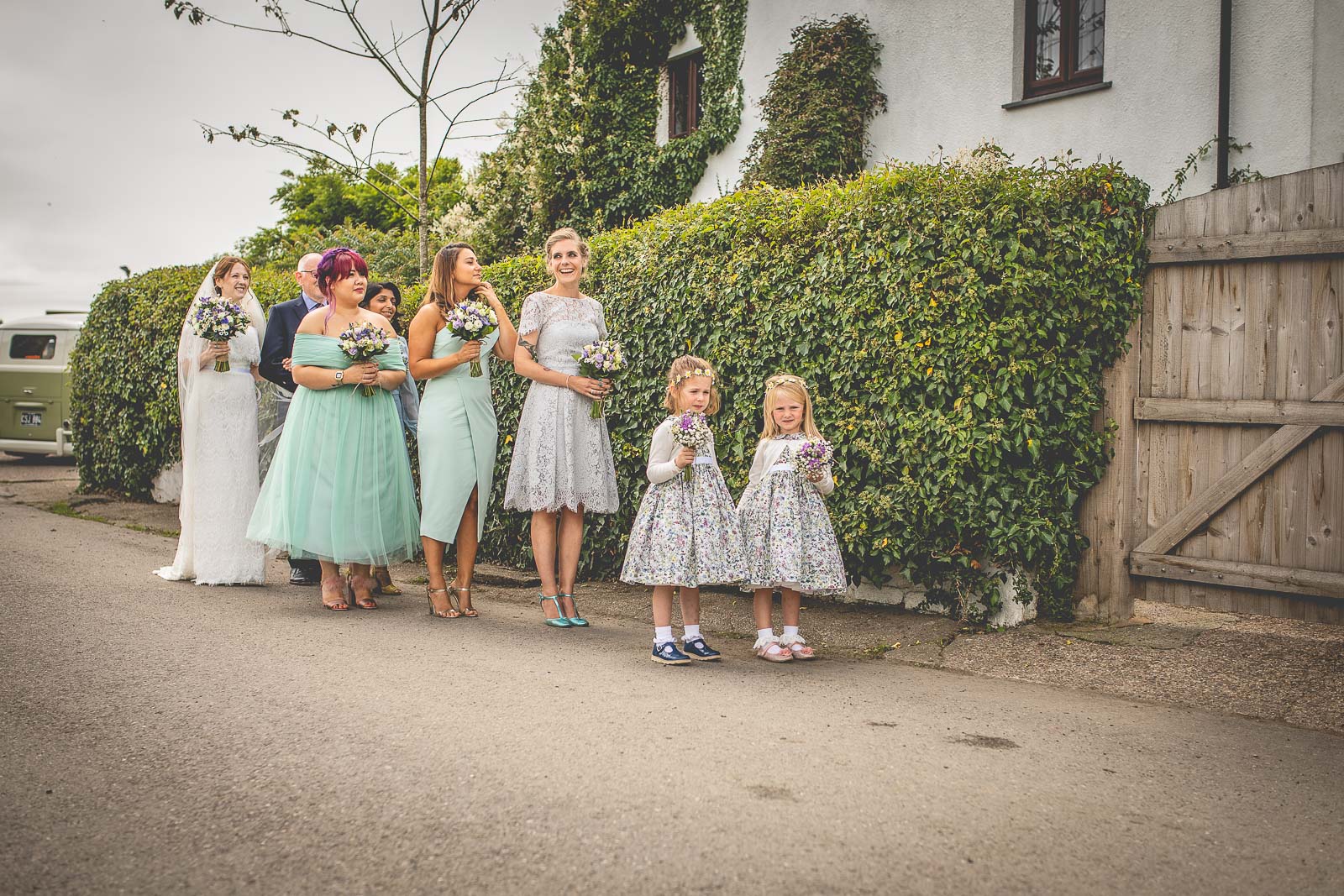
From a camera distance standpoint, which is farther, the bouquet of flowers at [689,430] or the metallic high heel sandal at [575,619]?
the metallic high heel sandal at [575,619]

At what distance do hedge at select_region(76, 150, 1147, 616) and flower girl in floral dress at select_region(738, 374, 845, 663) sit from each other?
0.68 m

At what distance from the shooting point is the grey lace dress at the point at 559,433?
6.07m

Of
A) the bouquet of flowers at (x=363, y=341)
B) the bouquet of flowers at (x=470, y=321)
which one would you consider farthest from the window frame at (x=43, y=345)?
the bouquet of flowers at (x=470, y=321)

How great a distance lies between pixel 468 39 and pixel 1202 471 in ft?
26.9

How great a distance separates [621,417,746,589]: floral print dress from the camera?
5195mm

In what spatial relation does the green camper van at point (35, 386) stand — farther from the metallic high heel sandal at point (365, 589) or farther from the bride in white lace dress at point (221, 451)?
the metallic high heel sandal at point (365, 589)

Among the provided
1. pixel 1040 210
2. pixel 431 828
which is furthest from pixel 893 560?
pixel 431 828

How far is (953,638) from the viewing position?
5.67 m

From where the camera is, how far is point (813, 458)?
509 centimetres

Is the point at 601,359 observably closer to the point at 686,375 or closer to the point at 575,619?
the point at 686,375

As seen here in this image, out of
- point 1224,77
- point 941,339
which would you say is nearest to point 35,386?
point 941,339

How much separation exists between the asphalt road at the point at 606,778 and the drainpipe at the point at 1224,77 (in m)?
7.58

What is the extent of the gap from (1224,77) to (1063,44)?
2306 mm

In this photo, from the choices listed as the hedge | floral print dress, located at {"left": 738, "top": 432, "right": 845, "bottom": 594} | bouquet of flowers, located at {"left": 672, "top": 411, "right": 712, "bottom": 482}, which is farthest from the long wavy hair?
floral print dress, located at {"left": 738, "top": 432, "right": 845, "bottom": 594}
